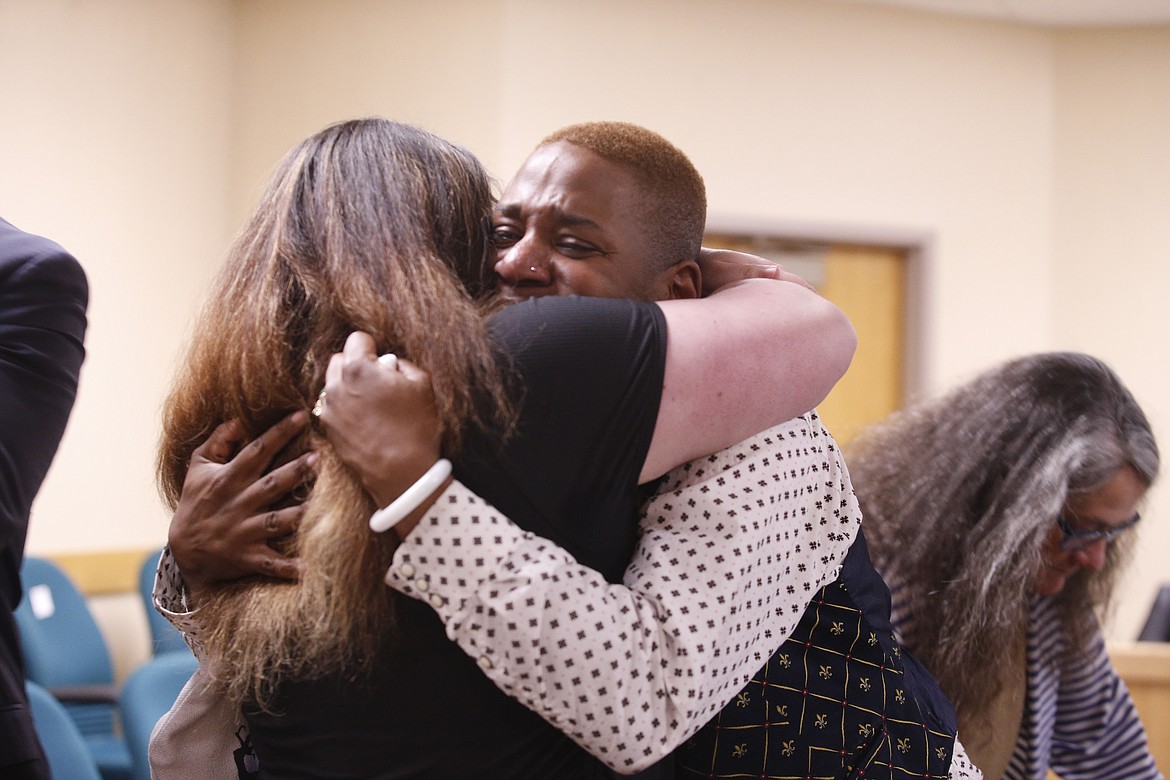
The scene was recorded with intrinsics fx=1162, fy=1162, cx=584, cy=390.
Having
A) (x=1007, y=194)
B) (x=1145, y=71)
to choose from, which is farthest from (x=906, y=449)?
(x=1145, y=71)

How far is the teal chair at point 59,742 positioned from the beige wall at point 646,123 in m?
2.81

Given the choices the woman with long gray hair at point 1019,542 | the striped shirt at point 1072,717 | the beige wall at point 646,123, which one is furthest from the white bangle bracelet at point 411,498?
the beige wall at point 646,123

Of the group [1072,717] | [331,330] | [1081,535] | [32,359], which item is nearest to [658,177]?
[331,330]

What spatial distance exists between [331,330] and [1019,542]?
138 cm

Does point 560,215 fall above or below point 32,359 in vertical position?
above

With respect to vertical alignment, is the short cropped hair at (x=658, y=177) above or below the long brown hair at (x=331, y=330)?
above

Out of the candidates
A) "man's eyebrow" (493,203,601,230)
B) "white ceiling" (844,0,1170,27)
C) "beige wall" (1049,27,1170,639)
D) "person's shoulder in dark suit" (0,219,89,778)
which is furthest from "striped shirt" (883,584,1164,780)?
"beige wall" (1049,27,1170,639)

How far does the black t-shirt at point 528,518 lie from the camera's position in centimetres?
106

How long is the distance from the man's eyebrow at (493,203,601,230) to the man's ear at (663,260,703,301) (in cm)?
14

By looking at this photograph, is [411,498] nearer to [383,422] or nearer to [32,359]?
[383,422]

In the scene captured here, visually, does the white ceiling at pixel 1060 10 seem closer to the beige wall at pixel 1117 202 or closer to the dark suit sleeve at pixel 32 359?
the beige wall at pixel 1117 202

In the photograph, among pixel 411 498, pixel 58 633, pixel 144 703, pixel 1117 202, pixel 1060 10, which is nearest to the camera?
pixel 411 498

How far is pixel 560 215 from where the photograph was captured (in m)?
1.34

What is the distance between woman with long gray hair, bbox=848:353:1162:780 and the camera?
2.03 meters
